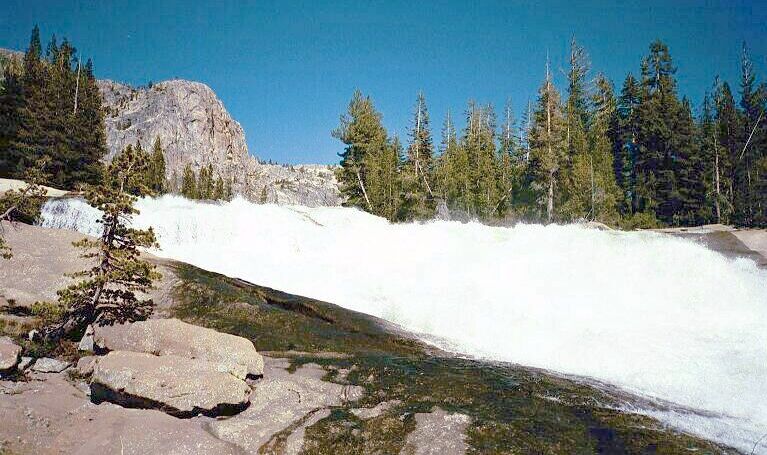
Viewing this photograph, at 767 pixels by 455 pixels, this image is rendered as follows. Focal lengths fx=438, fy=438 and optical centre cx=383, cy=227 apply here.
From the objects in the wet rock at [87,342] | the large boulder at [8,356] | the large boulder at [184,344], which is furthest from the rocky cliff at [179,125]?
the large boulder at [8,356]

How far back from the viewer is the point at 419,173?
48.1m

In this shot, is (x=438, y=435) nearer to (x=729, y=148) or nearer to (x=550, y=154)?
(x=550, y=154)

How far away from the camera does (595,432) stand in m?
5.35

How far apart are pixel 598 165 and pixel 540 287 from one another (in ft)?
107

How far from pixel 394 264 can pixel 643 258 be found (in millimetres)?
9546

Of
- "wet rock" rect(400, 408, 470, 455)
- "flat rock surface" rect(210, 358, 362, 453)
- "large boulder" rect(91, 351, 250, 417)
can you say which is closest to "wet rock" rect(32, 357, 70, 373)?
"large boulder" rect(91, 351, 250, 417)

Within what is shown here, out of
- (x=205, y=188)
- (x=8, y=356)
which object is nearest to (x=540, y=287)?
(x=8, y=356)

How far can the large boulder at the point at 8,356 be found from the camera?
18.9 ft

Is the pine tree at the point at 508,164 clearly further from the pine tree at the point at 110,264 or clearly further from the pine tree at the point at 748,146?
the pine tree at the point at 110,264

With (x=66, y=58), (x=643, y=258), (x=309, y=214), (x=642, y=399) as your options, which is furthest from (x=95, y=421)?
(x=66, y=58)

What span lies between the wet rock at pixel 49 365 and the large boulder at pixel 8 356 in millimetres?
270

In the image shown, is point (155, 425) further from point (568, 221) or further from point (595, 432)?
point (568, 221)

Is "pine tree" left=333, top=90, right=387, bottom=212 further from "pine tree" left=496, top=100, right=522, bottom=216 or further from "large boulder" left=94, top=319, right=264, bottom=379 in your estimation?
"large boulder" left=94, top=319, right=264, bottom=379

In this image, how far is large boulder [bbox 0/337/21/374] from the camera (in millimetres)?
5758
